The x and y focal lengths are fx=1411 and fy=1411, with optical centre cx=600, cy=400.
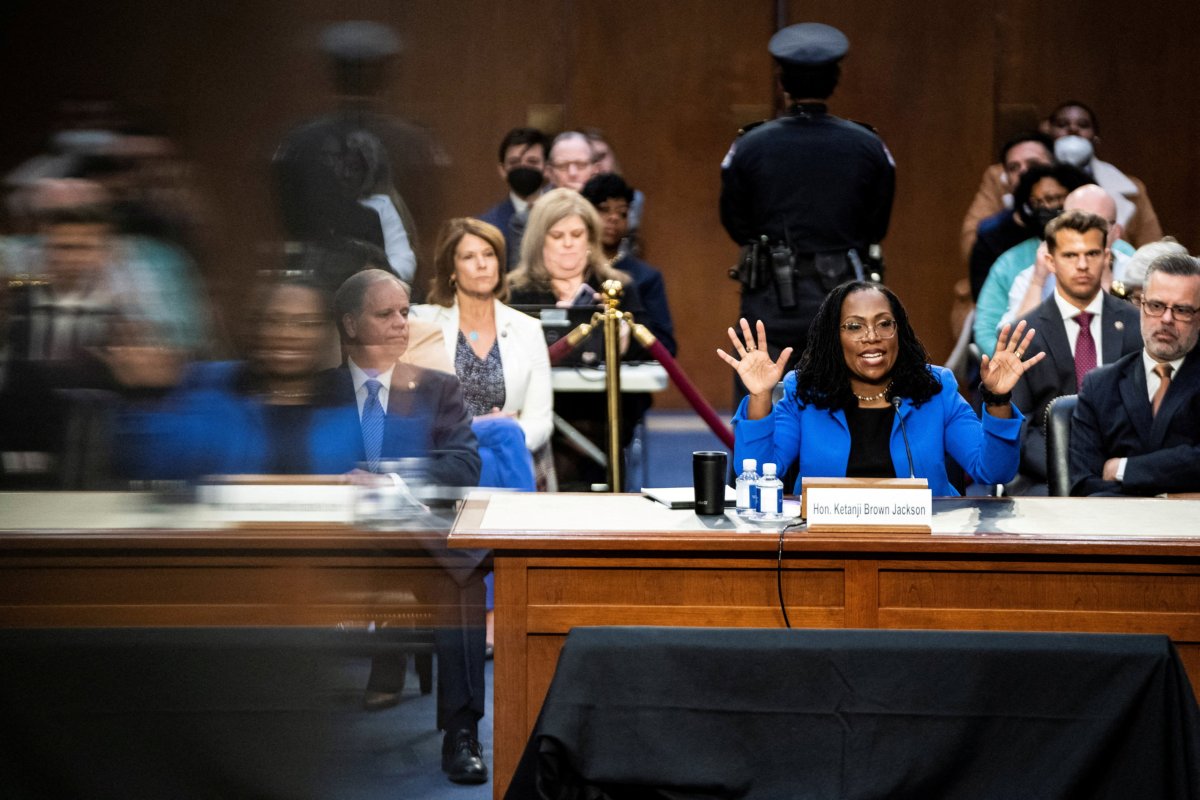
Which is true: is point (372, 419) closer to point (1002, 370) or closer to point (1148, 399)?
point (1002, 370)

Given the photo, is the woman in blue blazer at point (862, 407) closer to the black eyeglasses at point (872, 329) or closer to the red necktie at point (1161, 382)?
the black eyeglasses at point (872, 329)

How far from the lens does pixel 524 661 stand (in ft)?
7.67

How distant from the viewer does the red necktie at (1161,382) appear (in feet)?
10.5

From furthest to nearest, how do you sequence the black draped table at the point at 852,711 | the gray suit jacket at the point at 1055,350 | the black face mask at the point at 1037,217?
the black face mask at the point at 1037,217 → the gray suit jacket at the point at 1055,350 → the black draped table at the point at 852,711

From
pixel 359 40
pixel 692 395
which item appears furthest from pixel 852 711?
pixel 692 395

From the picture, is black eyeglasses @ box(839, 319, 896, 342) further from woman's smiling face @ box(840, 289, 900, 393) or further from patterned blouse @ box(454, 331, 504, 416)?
patterned blouse @ box(454, 331, 504, 416)

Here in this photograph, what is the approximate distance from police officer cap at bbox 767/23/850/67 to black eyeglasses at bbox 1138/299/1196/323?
1165 mm

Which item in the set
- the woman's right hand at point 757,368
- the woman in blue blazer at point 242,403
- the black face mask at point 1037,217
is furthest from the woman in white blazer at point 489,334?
the woman in blue blazer at point 242,403

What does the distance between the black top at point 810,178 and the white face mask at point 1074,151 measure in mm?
1470

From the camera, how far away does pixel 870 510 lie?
235cm

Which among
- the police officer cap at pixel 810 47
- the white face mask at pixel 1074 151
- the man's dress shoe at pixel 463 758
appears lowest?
the man's dress shoe at pixel 463 758

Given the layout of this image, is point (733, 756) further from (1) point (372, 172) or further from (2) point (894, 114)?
(2) point (894, 114)

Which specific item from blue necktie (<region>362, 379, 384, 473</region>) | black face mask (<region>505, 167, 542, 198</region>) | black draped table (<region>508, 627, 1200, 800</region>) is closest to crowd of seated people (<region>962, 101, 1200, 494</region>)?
black draped table (<region>508, 627, 1200, 800</region>)

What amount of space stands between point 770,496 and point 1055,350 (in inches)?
62.6
